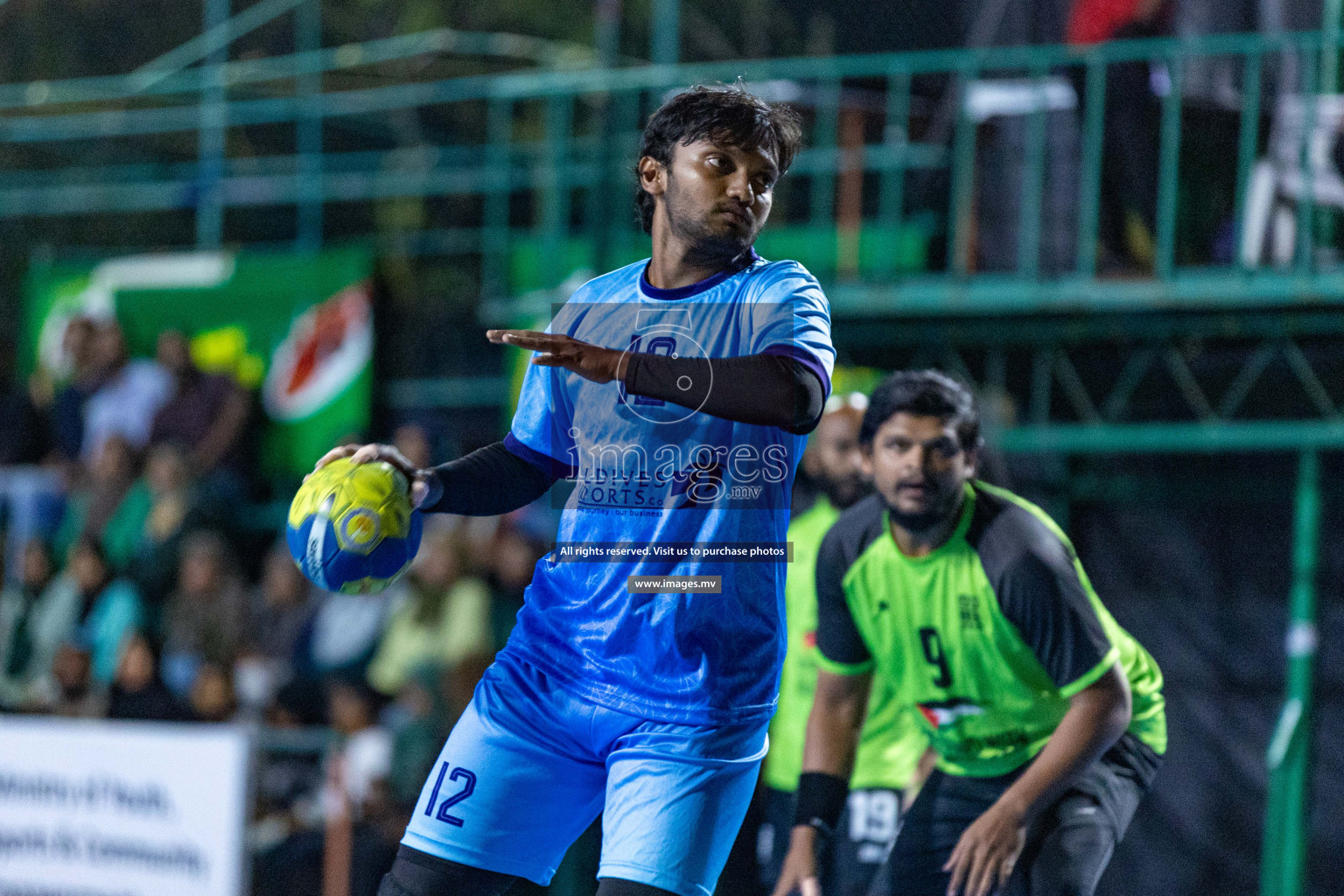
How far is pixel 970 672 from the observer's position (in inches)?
159

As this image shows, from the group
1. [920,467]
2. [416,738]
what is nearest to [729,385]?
[920,467]

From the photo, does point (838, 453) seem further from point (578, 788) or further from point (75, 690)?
point (75, 690)

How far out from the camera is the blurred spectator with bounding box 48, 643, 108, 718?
8.51 metres

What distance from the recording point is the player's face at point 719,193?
9.77 feet

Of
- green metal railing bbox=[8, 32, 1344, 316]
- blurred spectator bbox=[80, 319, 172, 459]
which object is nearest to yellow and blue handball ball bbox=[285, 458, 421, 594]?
green metal railing bbox=[8, 32, 1344, 316]

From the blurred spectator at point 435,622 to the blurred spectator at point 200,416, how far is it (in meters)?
2.29

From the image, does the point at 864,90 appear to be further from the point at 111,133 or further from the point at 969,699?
the point at 111,133

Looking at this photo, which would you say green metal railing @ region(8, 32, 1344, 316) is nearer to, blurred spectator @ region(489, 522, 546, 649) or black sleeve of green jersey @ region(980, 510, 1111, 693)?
blurred spectator @ region(489, 522, 546, 649)

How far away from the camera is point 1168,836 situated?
6.66m

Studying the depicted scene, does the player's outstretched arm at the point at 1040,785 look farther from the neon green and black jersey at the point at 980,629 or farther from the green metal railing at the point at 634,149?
the green metal railing at the point at 634,149

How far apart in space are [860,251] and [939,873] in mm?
4426

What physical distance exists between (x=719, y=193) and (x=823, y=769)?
5.82 ft

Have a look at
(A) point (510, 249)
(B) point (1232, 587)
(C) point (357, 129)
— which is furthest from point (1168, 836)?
(C) point (357, 129)

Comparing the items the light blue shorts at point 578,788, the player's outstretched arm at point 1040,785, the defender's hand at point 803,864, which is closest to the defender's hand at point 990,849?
the player's outstretched arm at point 1040,785
